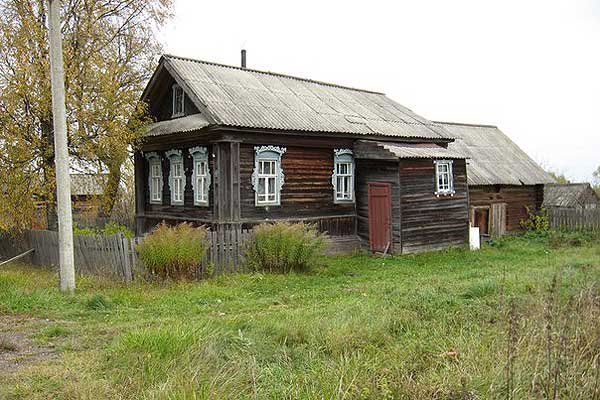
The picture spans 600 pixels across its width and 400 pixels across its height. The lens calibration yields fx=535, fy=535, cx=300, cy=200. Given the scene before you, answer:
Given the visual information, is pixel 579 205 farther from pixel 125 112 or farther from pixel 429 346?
pixel 429 346

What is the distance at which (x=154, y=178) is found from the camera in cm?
1827

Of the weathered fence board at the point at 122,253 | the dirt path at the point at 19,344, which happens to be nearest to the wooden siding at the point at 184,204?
the weathered fence board at the point at 122,253

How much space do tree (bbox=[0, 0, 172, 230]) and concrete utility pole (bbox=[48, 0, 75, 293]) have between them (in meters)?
4.22

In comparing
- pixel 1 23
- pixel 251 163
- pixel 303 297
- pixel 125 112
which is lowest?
pixel 303 297

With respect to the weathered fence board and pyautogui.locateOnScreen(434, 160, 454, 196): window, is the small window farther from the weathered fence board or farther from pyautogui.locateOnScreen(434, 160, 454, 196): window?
pyautogui.locateOnScreen(434, 160, 454, 196): window

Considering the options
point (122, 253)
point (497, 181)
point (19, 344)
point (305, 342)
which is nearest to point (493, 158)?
point (497, 181)

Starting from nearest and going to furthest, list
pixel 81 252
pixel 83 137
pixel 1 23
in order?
pixel 81 252 < pixel 1 23 < pixel 83 137

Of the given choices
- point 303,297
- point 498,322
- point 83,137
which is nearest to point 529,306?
point 498,322

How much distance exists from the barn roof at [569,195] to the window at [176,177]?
16931 millimetres

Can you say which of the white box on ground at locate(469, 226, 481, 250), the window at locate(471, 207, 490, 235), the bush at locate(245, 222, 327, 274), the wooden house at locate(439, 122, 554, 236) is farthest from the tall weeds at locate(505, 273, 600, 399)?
the window at locate(471, 207, 490, 235)

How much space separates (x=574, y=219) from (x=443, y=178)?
8.06 m

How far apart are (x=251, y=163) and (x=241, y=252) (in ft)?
11.0

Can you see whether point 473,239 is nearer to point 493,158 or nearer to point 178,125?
point 493,158

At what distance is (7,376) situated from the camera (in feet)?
16.4
